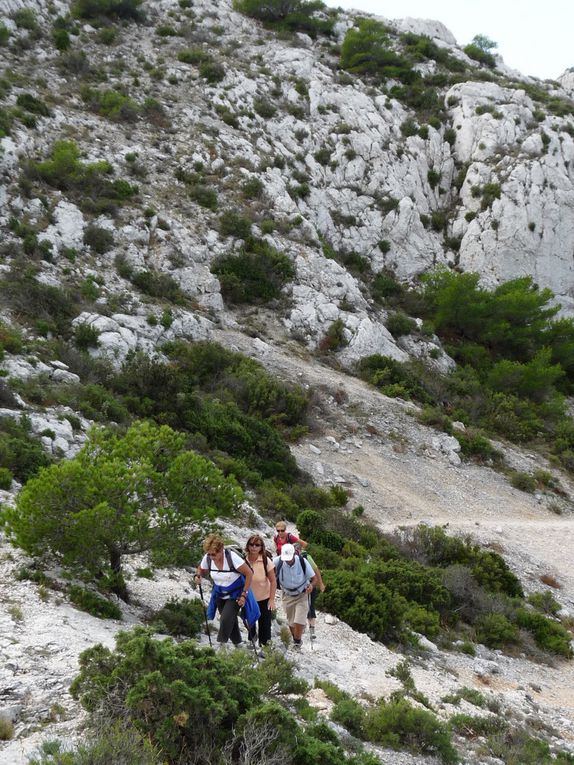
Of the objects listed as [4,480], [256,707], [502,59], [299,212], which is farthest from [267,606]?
[502,59]

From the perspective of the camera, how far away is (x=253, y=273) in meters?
23.9

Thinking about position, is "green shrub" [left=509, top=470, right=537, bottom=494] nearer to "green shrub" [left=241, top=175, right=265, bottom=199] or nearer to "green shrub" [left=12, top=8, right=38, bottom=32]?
"green shrub" [left=241, top=175, right=265, bottom=199]

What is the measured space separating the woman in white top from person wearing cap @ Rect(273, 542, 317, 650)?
107 centimetres

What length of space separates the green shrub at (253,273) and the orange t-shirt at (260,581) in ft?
57.3

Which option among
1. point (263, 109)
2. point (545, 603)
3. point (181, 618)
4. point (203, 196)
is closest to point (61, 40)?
point (263, 109)

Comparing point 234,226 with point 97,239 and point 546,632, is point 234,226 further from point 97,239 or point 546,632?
point 546,632

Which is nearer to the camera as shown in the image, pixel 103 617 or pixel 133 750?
pixel 133 750

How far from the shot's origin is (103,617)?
21.2 ft

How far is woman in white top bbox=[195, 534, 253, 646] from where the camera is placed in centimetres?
634

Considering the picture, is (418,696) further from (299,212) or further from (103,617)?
(299,212)

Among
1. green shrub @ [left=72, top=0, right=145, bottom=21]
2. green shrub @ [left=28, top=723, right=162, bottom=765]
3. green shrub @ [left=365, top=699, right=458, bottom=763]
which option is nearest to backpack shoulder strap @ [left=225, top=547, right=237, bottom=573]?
green shrub @ [left=365, top=699, right=458, bottom=763]

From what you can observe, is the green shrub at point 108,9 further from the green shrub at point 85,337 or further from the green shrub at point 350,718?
the green shrub at point 350,718

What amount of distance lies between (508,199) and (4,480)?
30.1 meters

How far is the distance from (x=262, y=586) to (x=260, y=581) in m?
0.06
